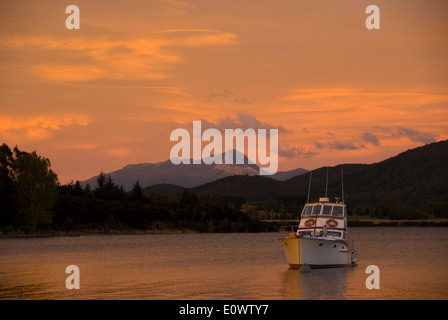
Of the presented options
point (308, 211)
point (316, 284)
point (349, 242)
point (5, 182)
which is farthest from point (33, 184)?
point (316, 284)

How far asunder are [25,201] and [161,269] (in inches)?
3258

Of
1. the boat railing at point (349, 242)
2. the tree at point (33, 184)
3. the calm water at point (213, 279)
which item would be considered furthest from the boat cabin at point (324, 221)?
the tree at point (33, 184)

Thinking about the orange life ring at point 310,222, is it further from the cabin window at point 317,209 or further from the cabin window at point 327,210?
the cabin window at point 327,210

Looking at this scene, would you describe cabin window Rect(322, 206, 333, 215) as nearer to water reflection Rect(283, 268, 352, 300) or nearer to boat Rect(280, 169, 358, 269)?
boat Rect(280, 169, 358, 269)

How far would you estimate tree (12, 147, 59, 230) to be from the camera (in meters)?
143

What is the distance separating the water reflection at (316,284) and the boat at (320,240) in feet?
2.92

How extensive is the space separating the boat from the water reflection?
2.92ft

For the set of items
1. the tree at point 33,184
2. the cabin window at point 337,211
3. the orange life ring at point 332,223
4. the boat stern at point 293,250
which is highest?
the tree at point 33,184

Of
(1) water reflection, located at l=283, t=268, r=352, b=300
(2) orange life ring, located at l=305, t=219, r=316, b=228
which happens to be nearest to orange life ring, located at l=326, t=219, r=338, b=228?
(2) orange life ring, located at l=305, t=219, r=316, b=228

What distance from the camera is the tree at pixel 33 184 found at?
14312 cm
